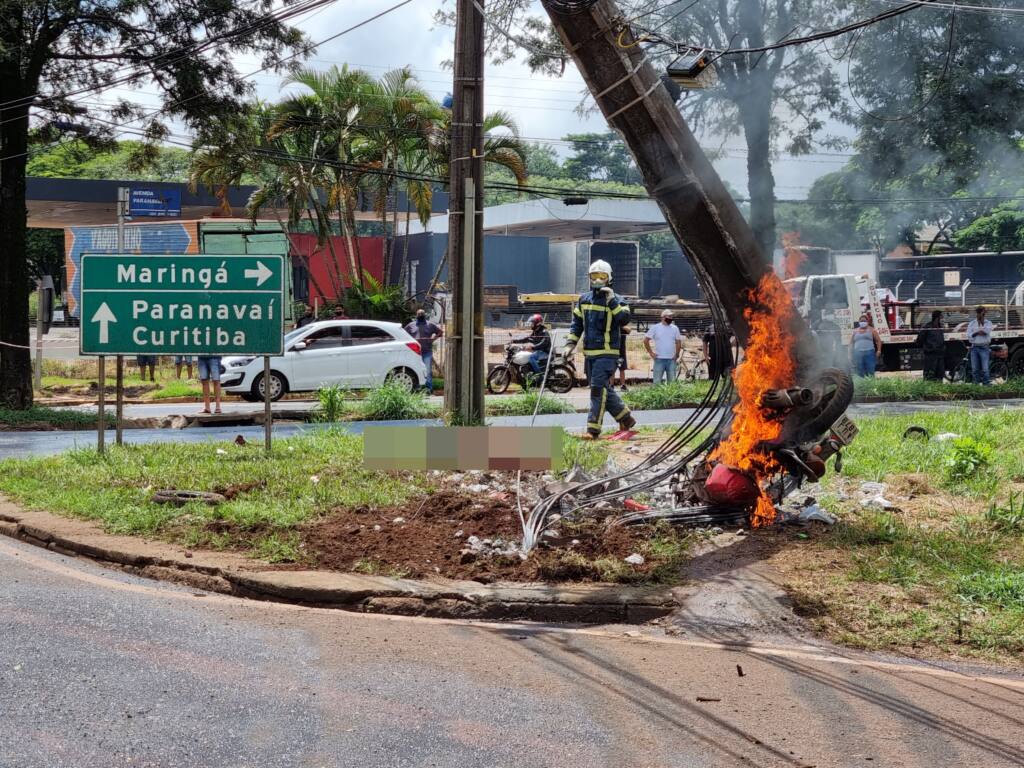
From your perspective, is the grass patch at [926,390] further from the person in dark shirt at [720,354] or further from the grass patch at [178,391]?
the person in dark shirt at [720,354]

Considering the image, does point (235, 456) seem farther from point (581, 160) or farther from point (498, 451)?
point (581, 160)

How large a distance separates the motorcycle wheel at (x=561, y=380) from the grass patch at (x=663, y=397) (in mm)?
2360

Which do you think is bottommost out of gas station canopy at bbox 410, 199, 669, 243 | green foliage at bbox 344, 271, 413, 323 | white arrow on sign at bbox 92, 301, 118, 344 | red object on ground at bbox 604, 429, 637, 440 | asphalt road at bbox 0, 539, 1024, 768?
asphalt road at bbox 0, 539, 1024, 768

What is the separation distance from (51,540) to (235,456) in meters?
3.12

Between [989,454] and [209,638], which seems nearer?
[209,638]

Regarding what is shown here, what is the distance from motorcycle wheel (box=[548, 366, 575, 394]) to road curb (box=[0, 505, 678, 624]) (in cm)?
1612

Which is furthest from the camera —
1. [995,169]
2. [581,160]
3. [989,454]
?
[581,160]

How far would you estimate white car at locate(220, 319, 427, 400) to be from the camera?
20.1m

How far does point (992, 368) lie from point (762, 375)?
69.1ft

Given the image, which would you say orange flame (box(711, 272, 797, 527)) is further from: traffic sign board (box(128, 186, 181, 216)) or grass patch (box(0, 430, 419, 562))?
traffic sign board (box(128, 186, 181, 216))

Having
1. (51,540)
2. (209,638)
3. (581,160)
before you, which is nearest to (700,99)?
(51,540)

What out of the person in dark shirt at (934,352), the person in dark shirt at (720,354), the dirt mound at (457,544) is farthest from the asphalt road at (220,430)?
the person in dark shirt at (720,354)

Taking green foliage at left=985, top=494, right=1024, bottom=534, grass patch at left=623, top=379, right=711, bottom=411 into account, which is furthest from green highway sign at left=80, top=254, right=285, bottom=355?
grass patch at left=623, top=379, right=711, bottom=411

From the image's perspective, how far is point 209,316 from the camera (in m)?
11.0
